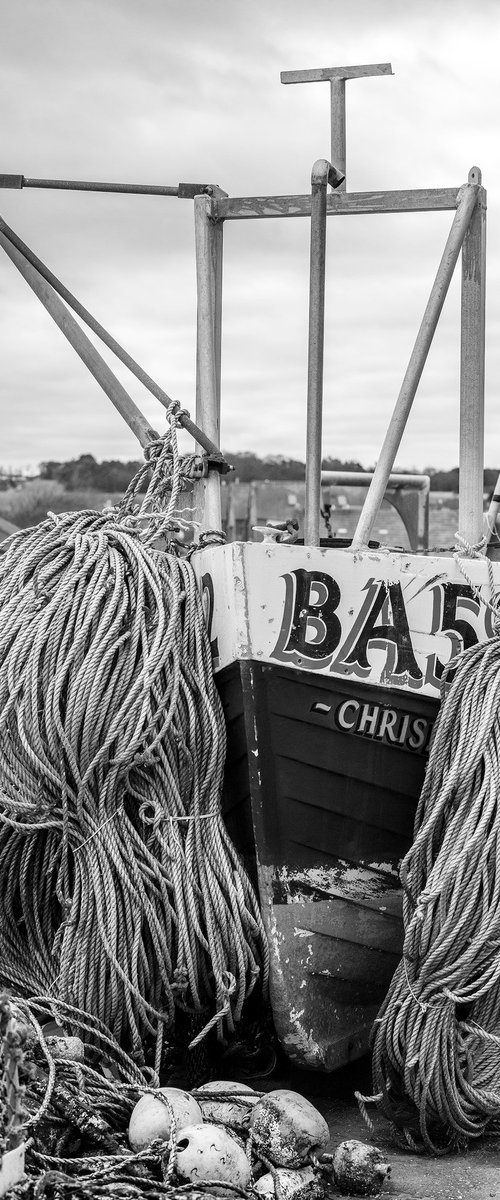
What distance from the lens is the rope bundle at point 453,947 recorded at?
3469 millimetres

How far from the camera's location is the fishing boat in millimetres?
3676

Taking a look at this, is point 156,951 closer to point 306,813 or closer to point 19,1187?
point 306,813

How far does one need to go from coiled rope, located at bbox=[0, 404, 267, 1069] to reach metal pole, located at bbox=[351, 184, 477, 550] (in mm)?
692

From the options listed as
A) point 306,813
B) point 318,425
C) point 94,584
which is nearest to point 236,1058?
point 306,813

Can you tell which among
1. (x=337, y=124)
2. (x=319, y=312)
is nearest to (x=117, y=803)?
(x=319, y=312)

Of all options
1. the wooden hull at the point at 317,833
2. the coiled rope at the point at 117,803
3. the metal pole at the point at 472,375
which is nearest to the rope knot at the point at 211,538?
the coiled rope at the point at 117,803

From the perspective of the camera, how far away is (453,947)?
3467 millimetres

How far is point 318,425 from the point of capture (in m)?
3.81

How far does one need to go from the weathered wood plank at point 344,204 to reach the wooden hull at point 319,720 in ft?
4.95

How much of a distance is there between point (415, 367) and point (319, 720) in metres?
1.35

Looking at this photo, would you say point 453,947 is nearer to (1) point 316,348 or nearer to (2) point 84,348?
(1) point 316,348

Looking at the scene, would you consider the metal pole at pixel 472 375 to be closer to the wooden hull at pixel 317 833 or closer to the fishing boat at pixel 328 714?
the fishing boat at pixel 328 714

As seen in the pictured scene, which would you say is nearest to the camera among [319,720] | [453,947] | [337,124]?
[453,947]

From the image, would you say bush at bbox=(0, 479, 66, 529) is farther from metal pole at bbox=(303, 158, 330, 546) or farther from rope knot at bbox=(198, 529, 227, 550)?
metal pole at bbox=(303, 158, 330, 546)
